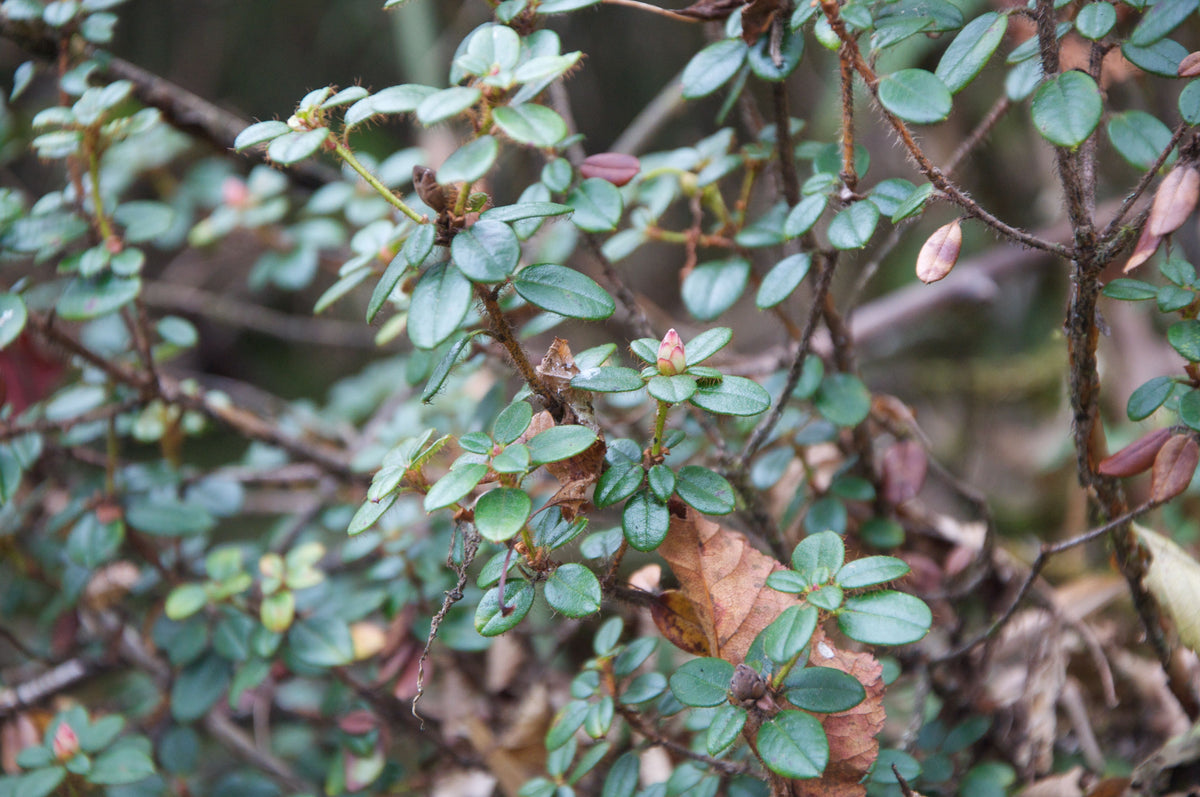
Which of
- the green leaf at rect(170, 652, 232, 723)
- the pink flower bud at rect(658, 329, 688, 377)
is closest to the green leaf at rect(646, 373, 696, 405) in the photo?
the pink flower bud at rect(658, 329, 688, 377)

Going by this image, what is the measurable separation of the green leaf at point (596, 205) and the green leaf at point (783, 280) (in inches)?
6.2

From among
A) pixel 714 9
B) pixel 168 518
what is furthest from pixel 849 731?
pixel 168 518

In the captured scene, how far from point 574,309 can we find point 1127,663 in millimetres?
1044

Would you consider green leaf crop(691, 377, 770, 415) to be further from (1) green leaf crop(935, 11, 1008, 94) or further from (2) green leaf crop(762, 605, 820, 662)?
(1) green leaf crop(935, 11, 1008, 94)

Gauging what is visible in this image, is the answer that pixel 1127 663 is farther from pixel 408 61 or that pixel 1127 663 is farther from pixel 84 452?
pixel 408 61

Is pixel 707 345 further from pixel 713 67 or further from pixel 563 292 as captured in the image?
pixel 713 67

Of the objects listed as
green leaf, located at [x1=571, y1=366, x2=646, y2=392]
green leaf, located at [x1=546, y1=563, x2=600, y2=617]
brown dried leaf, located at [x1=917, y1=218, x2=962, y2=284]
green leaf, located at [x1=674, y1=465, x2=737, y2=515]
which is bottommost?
green leaf, located at [x1=546, y1=563, x2=600, y2=617]

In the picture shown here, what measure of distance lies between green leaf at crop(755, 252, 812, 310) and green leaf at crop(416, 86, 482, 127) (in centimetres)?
34

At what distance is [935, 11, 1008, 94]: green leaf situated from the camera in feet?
2.10

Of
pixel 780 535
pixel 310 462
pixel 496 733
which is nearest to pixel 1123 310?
pixel 780 535

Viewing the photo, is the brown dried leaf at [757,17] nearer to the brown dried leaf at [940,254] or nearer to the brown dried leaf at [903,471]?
the brown dried leaf at [940,254]

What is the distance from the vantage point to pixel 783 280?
31.0 inches

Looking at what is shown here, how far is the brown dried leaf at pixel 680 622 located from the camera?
75 cm

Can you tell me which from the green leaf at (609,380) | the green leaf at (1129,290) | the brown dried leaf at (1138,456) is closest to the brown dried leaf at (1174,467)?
the brown dried leaf at (1138,456)
